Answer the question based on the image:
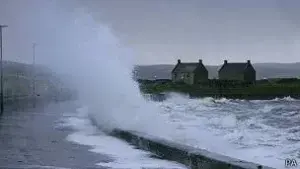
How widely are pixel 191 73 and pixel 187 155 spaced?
12491 centimetres

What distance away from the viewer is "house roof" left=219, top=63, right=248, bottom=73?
13638cm

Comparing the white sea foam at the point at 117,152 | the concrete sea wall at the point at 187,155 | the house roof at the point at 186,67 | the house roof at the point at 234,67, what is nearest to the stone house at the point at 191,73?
the house roof at the point at 186,67

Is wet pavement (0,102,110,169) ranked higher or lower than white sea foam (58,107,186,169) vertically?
higher

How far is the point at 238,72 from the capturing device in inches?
5389

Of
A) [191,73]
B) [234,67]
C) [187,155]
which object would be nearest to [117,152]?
[187,155]

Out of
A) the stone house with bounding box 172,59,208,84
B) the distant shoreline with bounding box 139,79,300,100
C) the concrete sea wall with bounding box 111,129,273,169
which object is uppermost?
the stone house with bounding box 172,59,208,84

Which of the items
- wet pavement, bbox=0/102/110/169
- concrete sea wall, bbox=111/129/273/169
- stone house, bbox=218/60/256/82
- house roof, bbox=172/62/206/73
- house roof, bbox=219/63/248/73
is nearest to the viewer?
concrete sea wall, bbox=111/129/273/169

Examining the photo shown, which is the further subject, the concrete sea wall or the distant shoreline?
the distant shoreline

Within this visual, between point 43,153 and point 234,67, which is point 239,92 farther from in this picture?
point 43,153

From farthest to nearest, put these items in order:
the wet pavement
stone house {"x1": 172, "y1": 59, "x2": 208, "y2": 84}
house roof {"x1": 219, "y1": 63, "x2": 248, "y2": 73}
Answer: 1. house roof {"x1": 219, "y1": 63, "x2": 248, "y2": 73}
2. stone house {"x1": 172, "y1": 59, "x2": 208, "y2": 84}
3. the wet pavement

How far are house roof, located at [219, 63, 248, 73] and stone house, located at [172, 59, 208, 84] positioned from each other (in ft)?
18.7

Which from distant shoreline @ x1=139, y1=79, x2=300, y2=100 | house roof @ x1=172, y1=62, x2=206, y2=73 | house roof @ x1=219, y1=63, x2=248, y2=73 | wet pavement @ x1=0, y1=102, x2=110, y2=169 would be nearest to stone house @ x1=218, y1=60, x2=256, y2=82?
house roof @ x1=219, y1=63, x2=248, y2=73

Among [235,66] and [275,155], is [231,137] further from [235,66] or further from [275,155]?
[235,66]

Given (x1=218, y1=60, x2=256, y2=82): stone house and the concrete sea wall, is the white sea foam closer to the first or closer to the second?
the concrete sea wall
